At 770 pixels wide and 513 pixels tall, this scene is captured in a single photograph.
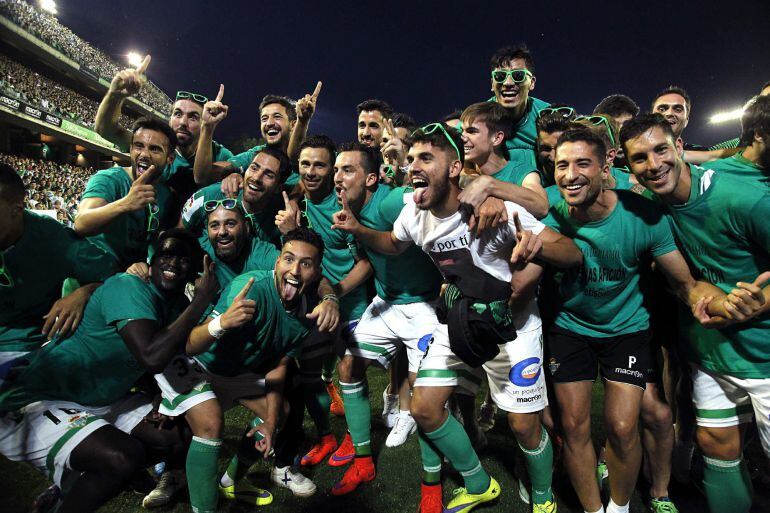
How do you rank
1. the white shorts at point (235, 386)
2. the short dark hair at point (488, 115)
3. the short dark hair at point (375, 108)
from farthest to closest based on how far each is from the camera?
the short dark hair at point (375, 108)
the short dark hair at point (488, 115)
the white shorts at point (235, 386)

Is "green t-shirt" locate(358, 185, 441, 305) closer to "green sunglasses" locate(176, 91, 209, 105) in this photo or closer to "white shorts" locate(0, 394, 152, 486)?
"white shorts" locate(0, 394, 152, 486)

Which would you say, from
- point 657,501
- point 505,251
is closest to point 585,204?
point 505,251

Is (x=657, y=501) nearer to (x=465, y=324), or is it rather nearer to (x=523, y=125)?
(x=465, y=324)

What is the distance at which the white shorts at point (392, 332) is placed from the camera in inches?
133

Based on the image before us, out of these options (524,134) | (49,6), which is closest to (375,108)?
(524,134)

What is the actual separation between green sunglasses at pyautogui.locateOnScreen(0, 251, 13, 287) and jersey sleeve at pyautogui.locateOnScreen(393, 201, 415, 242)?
2414mm

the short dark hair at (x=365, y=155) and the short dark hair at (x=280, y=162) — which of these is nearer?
the short dark hair at (x=365, y=155)

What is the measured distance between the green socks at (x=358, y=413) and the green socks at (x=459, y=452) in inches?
28.5

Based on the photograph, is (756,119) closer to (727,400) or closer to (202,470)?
(727,400)

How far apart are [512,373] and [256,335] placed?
5.76ft

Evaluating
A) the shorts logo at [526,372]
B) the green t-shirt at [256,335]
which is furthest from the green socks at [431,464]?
the green t-shirt at [256,335]

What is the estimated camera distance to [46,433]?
239cm

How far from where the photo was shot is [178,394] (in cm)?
278

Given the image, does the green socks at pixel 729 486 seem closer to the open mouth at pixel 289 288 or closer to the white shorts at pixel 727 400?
the white shorts at pixel 727 400
